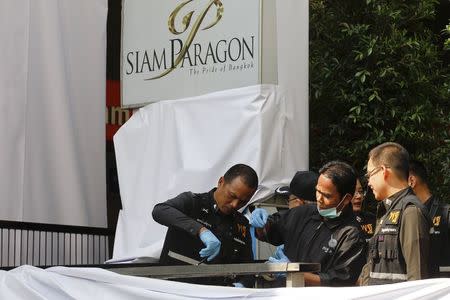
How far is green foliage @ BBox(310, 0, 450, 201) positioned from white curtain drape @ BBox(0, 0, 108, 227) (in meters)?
1.70

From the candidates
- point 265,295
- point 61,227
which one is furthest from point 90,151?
point 265,295

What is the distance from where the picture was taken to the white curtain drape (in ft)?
22.4

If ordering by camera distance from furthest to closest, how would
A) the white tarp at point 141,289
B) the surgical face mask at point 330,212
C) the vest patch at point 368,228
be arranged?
the vest patch at point 368,228, the surgical face mask at point 330,212, the white tarp at point 141,289

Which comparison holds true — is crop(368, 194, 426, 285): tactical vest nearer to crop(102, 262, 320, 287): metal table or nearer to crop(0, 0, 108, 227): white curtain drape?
crop(102, 262, 320, 287): metal table

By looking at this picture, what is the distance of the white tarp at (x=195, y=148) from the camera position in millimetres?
6238

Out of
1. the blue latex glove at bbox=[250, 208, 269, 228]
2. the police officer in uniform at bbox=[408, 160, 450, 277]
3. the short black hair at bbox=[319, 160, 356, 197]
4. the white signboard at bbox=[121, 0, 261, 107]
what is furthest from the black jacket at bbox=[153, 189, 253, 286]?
the white signboard at bbox=[121, 0, 261, 107]

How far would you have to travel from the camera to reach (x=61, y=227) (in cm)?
652

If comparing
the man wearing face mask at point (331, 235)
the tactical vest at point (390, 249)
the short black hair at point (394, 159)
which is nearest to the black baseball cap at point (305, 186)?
the man wearing face mask at point (331, 235)

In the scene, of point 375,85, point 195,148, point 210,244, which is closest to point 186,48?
point 195,148

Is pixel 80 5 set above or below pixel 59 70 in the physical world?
above

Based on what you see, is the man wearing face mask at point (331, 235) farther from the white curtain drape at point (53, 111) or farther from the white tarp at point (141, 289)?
the white curtain drape at point (53, 111)

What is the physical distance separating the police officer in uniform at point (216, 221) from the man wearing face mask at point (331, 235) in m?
0.46

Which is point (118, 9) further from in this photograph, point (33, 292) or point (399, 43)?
point (33, 292)

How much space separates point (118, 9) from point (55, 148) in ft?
5.84
